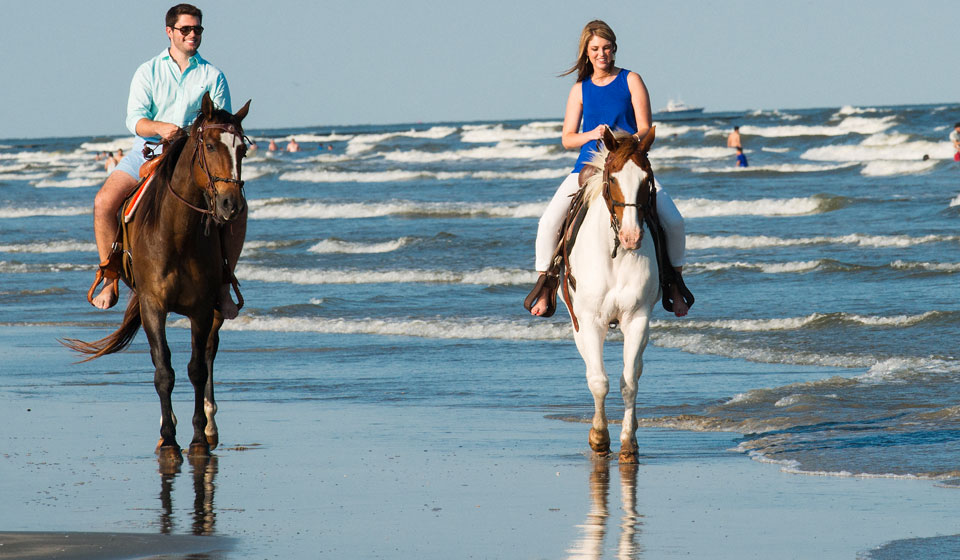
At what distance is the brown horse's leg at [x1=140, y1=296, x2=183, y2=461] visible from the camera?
743 cm

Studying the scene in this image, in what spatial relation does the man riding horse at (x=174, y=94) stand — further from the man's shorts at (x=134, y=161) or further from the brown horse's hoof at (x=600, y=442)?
the brown horse's hoof at (x=600, y=442)

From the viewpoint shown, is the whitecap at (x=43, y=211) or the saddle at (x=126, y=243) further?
the whitecap at (x=43, y=211)

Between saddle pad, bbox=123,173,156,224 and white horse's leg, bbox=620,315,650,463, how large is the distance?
2876 mm

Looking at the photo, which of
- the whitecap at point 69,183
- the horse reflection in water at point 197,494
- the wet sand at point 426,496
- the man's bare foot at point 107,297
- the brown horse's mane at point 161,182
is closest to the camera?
the wet sand at point 426,496

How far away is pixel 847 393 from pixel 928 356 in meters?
1.96

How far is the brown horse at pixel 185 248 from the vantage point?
6.99 meters

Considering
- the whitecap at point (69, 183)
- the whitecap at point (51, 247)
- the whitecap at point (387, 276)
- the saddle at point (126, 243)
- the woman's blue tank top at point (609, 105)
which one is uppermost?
the woman's blue tank top at point (609, 105)

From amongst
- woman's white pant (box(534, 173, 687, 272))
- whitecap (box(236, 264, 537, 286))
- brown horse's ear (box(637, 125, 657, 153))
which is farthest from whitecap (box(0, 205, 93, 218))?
brown horse's ear (box(637, 125, 657, 153))

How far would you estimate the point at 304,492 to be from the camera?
6418 mm

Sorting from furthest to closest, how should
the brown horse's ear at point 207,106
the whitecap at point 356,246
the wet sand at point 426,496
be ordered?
the whitecap at point 356,246 → the brown horse's ear at point 207,106 → the wet sand at point 426,496

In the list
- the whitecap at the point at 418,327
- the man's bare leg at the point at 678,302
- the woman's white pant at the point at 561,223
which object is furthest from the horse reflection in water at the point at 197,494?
the whitecap at the point at 418,327

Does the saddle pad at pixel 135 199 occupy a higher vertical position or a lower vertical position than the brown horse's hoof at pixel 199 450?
higher

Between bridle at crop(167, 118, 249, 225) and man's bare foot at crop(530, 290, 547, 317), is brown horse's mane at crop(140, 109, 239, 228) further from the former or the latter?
man's bare foot at crop(530, 290, 547, 317)

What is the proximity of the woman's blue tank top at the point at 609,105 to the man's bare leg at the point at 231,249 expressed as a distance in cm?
209
